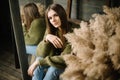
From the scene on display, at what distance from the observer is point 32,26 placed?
3.92 ft

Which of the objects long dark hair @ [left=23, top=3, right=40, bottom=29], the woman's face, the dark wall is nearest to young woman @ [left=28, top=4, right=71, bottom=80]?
the woman's face

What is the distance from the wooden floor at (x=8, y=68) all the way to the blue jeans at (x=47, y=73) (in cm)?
52

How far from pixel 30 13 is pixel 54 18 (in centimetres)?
19

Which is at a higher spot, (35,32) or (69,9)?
(69,9)

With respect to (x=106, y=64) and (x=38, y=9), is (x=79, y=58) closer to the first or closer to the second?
(x=106, y=64)

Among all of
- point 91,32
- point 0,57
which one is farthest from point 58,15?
point 0,57

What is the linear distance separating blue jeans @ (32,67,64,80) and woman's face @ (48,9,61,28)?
0.20 metres

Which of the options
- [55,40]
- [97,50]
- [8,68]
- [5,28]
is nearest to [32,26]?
[55,40]

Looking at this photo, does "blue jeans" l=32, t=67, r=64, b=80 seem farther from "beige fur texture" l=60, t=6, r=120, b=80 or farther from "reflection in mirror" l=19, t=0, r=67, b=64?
"beige fur texture" l=60, t=6, r=120, b=80

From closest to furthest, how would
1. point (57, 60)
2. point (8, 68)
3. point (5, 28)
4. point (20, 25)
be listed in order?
1. point (57, 60)
2. point (20, 25)
3. point (8, 68)
4. point (5, 28)

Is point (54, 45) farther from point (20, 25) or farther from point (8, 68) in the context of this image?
point (8, 68)

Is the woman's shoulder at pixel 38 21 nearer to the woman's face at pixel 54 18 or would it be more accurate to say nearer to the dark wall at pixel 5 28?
the woman's face at pixel 54 18

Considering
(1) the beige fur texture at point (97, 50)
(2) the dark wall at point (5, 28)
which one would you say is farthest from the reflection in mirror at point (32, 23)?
(2) the dark wall at point (5, 28)

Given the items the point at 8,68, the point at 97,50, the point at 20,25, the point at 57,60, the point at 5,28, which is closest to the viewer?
the point at 97,50
